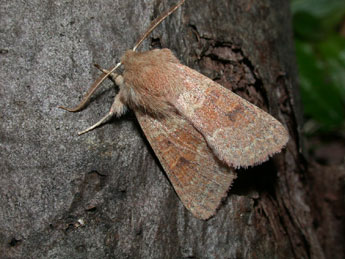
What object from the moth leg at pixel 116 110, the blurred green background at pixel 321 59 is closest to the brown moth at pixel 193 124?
the moth leg at pixel 116 110

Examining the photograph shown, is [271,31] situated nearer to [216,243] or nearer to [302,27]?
[216,243]

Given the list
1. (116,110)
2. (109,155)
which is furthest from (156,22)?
(109,155)

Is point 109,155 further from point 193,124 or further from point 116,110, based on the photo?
point 193,124

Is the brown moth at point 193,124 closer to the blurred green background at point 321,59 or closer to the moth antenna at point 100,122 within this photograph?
the moth antenna at point 100,122

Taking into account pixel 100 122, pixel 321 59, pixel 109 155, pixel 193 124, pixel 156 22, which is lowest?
pixel 321 59

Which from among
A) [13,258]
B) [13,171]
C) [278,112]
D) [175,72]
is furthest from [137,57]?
[13,258]
